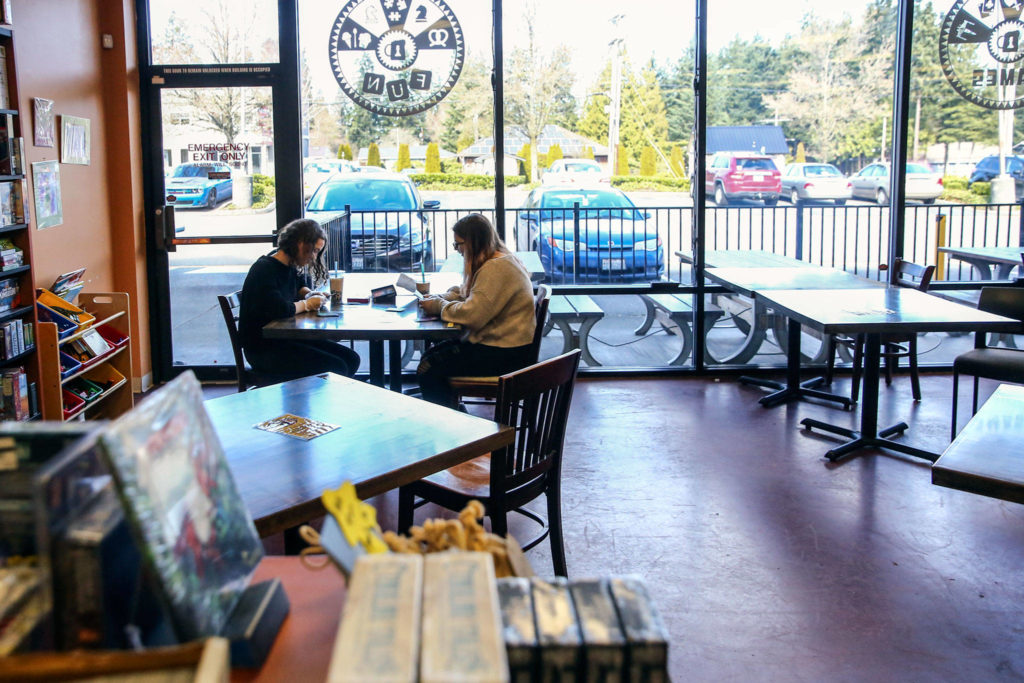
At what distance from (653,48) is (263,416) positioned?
15.1ft

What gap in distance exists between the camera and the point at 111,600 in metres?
1.04

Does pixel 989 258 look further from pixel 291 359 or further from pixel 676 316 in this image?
pixel 291 359

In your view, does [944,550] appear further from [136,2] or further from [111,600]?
[136,2]

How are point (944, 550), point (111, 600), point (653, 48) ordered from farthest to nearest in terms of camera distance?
point (653, 48) → point (944, 550) → point (111, 600)

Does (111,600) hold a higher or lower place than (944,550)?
higher

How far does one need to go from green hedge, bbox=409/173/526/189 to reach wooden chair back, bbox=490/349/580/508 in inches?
138

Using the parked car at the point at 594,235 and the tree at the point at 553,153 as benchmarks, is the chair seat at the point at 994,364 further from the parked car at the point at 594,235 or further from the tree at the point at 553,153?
the tree at the point at 553,153

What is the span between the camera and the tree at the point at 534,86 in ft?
20.7

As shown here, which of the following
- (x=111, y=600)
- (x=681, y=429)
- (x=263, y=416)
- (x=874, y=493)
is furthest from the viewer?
(x=681, y=429)

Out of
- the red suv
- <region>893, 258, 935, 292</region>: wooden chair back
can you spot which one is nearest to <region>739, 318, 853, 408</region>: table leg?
<region>893, 258, 935, 292</region>: wooden chair back

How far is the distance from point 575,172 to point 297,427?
4302 mm

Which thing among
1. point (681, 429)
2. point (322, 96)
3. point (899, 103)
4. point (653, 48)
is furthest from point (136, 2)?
point (899, 103)

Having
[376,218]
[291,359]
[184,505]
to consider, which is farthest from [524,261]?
[184,505]

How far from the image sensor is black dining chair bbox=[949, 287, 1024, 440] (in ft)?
15.6
